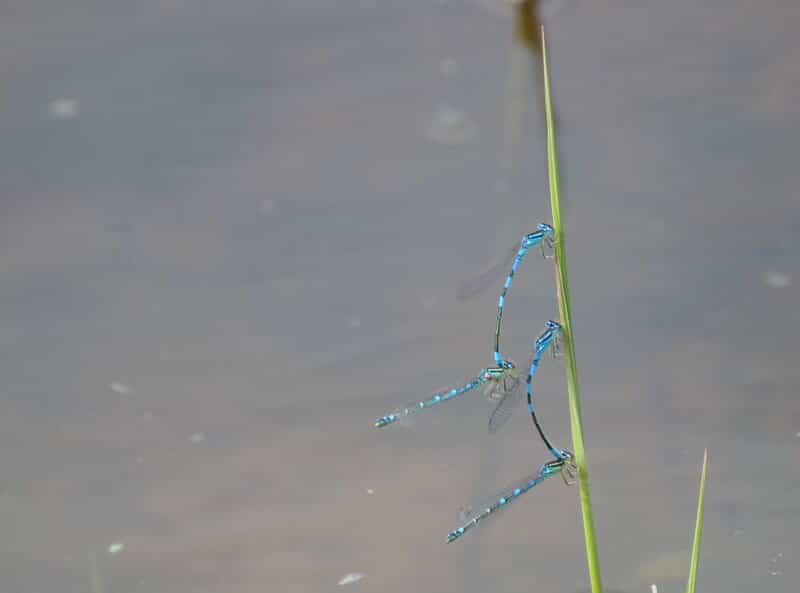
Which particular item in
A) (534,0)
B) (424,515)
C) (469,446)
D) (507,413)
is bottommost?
(507,413)

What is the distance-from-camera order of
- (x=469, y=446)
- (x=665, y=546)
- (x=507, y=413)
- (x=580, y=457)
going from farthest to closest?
(x=469, y=446), (x=665, y=546), (x=507, y=413), (x=580, y=457)

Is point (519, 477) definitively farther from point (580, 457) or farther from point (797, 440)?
point (580, 457)

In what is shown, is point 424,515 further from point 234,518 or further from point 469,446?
point 234,518

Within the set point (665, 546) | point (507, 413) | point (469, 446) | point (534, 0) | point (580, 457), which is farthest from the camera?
point (534, 0)

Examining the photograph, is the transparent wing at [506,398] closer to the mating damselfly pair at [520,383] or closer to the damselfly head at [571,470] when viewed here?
the mating damselfly pair at [520,383]

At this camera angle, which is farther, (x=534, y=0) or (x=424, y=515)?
(x=534, y=0)

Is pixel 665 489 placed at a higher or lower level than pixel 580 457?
higher

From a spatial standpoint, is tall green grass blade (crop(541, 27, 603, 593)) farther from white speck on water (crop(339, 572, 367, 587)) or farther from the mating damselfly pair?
white speck on water (crop(339, 572, 367, 587))

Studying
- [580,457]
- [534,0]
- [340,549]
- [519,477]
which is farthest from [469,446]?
[580,457]
